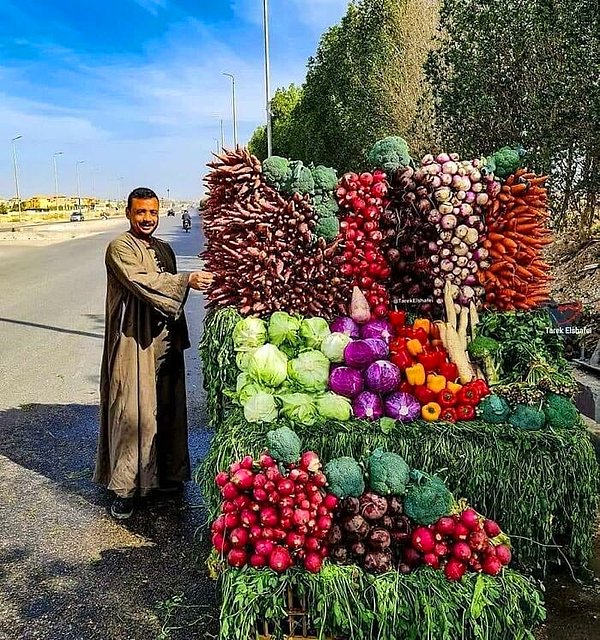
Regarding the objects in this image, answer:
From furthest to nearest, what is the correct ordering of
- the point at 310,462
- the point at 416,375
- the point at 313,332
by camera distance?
the point at 313,332 → the point at 416,375 → the point at 310,462

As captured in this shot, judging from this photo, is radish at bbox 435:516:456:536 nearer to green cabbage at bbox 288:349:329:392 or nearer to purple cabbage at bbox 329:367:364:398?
purple cabbage at bbox 329:367:364:398

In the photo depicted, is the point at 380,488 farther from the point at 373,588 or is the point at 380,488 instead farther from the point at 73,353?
the point at 73,353

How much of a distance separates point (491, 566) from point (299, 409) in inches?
46.7

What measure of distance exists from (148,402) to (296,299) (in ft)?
3.78

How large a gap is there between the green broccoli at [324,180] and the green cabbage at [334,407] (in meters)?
1.22

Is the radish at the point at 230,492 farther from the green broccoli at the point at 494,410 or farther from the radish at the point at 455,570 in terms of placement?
the green broccoli at the point at 494,410

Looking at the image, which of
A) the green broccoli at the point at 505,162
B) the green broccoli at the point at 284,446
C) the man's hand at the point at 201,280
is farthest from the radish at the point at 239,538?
the green broccoli at the point at 505,162

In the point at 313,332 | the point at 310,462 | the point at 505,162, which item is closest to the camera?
the point at 310,462

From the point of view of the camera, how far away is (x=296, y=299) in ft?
12.2

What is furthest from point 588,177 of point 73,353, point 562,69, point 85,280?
point 85,280

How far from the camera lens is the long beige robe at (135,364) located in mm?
3973

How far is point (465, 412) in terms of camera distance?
3439 millimetres

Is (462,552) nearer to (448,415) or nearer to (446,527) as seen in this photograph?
(446,527)

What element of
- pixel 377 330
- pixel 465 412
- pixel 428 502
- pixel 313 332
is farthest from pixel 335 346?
pixel 428 502
